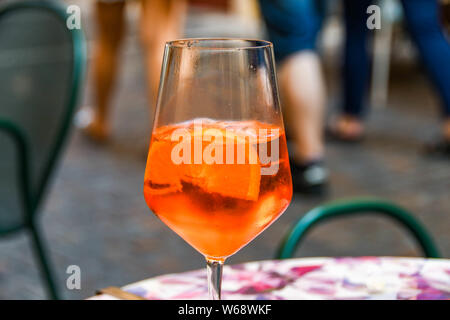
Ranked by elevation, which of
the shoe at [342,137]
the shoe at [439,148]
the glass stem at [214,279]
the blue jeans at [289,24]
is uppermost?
the blue jeans at [289,24]

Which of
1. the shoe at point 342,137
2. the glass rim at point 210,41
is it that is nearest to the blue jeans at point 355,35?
the shoe at point 342,137

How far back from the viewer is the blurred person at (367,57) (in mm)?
3049

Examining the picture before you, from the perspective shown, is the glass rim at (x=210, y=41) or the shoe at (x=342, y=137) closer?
the glass rim at (x=210, y=41)

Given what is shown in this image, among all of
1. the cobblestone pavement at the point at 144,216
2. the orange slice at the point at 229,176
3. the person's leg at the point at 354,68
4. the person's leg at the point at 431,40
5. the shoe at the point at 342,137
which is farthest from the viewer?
the shoe at the point at 342,137

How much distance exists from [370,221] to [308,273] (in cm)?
197

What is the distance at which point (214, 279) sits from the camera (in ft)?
1.60

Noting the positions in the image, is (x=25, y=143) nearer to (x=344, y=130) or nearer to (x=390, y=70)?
(x=344, y=130)

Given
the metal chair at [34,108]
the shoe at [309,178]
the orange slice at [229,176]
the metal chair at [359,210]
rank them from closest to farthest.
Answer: the orange slice at [229,176] < the metal chair at [359,210] < the metal chair at [34,108] < the shoe at [309,178]

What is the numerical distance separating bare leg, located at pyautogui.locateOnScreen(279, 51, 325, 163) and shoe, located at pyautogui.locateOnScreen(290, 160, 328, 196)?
0.11 ft

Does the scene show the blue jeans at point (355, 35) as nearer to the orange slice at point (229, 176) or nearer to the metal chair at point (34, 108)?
the metal chair at point (34, 108)

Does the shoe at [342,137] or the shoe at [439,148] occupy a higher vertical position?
the shoe at [342,137]

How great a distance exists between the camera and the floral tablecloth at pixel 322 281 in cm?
63

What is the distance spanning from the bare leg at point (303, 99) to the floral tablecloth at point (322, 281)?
2047 mm
